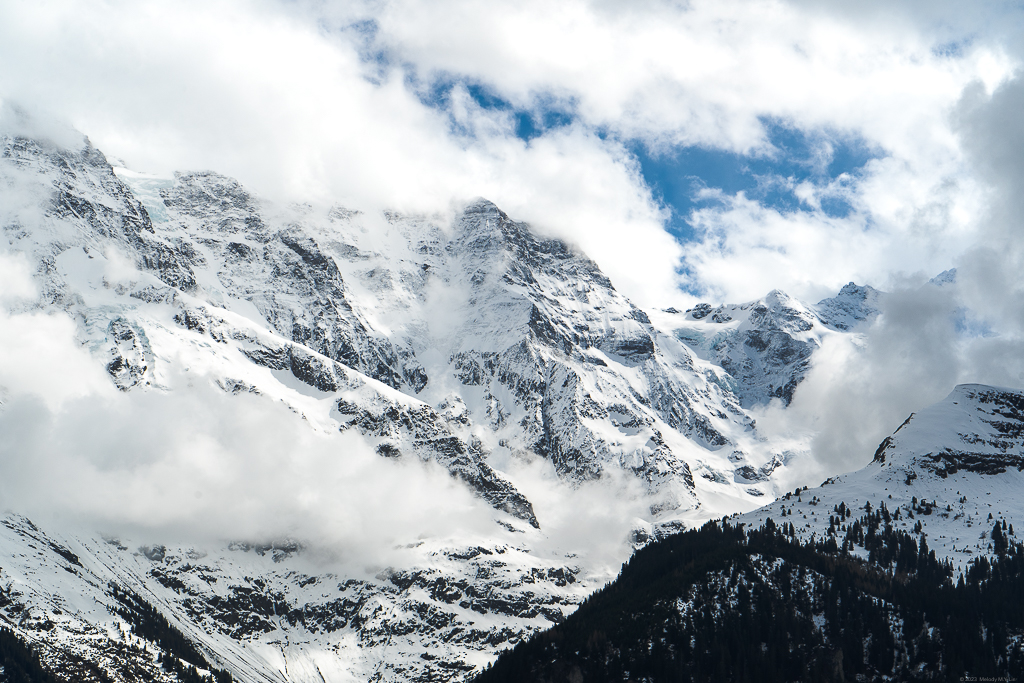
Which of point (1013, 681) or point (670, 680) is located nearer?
point (1013, 681)

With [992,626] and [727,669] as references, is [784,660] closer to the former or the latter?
[727,669]

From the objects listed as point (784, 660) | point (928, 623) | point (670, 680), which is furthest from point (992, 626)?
point (670, 680)

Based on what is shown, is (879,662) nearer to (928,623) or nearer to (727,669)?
(928,623)

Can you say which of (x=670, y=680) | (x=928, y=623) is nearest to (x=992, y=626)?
(x=928, y=623)

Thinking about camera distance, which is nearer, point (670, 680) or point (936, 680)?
point (936, 680)

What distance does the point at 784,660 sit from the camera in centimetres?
19938

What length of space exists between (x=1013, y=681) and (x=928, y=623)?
61.9 feet

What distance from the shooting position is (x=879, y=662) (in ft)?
637

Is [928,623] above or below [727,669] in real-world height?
above

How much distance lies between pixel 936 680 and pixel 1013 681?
12.7 metres

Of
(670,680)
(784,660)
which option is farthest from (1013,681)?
(670,680)

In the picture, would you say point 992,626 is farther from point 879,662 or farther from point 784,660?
point 784,660

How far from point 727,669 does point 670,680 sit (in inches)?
441

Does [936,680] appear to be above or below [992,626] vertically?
below
